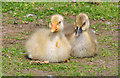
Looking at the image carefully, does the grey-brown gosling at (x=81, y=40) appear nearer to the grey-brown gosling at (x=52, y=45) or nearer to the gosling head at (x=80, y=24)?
the gosling head at (x=80, y=24)

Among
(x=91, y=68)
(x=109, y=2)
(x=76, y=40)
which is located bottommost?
(x=91, y=68)

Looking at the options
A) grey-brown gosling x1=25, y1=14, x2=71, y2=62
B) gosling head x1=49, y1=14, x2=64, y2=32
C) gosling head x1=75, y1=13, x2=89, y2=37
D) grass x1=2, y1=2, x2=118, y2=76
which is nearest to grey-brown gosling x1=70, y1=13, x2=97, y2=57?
gosling head x1=75, y1=13, x2=89, y2=37

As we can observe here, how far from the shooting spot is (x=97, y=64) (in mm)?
7273

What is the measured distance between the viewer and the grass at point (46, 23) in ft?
22.3

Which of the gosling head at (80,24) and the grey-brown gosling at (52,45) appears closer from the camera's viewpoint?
the grey-brown gosling at (52,45)

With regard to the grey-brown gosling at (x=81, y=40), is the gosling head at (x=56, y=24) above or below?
above

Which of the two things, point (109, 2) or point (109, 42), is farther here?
point (109, 2)

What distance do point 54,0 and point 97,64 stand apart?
209 inches

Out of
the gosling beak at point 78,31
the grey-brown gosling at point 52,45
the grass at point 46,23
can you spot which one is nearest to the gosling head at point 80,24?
the gosling beak at point 78,31

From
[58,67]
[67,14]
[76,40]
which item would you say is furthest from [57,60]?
[67,14]

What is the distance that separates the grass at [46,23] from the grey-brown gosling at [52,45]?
195 mm

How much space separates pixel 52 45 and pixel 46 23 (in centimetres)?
313

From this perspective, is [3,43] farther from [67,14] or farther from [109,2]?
[109,2]

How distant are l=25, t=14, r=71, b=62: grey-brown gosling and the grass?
195 mm
